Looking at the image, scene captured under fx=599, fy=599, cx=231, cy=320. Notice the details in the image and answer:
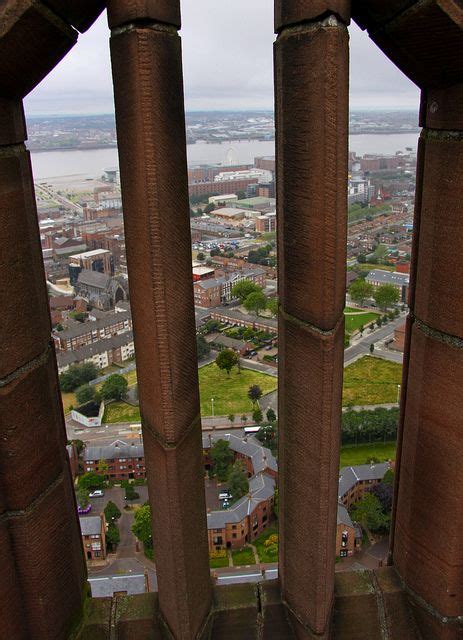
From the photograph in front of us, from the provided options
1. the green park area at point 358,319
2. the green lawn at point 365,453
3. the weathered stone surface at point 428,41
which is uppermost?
the weathered stone surface at point 428,41

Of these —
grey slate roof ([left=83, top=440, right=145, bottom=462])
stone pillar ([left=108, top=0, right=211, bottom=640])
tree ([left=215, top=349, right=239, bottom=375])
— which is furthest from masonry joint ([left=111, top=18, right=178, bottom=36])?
tree ([left=215, top=349, right=239, bottom=375])

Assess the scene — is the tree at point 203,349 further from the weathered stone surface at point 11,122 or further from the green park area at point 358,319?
the weathered stone surface at point 11,122

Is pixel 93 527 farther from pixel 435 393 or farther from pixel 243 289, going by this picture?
pixel 243 289

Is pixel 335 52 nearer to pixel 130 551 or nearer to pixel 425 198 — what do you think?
pixel 425 198

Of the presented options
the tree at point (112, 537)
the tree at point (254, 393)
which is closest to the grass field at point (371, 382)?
the tree at point (254, 393)

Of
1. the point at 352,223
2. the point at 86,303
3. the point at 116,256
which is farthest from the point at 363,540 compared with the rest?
the point at 352,223

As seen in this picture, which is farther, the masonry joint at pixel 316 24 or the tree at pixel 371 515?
the tree at pixel 371 515

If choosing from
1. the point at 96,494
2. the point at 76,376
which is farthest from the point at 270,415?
the point at 76,376

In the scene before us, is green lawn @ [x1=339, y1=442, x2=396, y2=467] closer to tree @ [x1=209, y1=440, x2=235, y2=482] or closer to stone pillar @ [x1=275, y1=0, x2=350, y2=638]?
tree @ [x1=209, y1=440, x2=235, y2=482]
